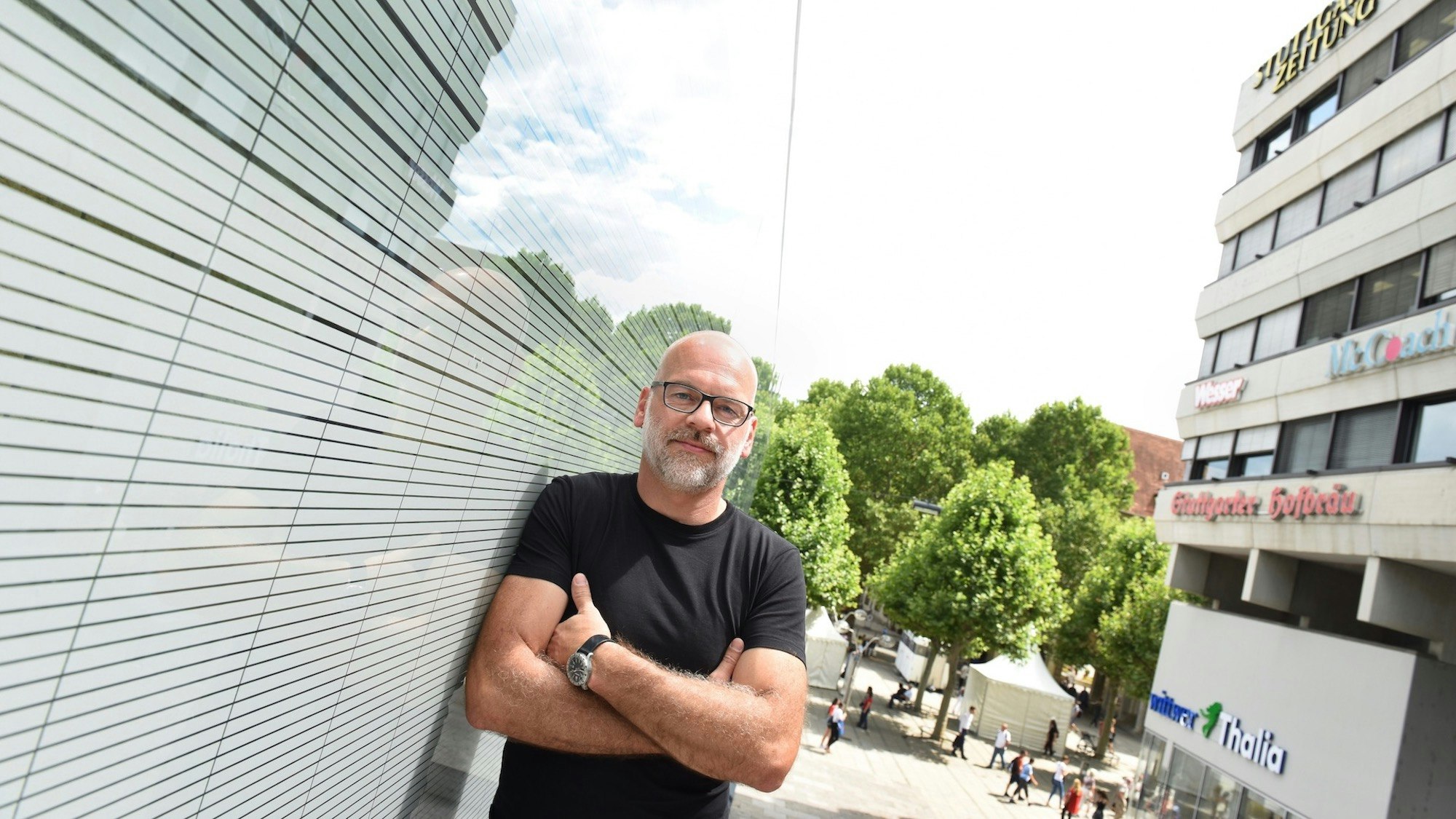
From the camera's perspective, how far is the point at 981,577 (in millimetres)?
29312

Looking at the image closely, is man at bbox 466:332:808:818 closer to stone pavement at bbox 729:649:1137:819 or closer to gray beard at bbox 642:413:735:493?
gray beard at bbox 642:413:735:493

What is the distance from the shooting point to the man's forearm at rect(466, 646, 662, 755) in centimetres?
230

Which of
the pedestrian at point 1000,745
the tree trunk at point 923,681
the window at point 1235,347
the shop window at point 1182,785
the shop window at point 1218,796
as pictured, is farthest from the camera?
the tree trunk at point 923,681

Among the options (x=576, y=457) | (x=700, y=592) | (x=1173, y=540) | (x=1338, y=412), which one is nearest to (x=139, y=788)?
(x=700, y=592)

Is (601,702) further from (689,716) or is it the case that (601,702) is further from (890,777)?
(890,777)

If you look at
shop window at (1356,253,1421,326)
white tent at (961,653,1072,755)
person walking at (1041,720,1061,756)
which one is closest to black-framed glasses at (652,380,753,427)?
shop window at (1356,253,1421,326)

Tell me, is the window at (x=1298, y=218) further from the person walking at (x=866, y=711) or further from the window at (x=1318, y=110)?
the person walking at (x=866, y=711)

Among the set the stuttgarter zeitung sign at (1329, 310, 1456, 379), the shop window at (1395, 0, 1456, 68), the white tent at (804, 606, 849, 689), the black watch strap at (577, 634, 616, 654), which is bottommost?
the white tent at (804, 606, 849, 689)

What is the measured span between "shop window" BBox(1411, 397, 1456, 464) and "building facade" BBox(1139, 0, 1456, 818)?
0.15ft

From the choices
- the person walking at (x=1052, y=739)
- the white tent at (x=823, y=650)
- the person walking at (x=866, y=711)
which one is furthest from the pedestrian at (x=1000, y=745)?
the white tent at (x=823, y=650)

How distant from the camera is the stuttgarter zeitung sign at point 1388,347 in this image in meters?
13.4

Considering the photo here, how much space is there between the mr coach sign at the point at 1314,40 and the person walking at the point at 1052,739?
20.2 m

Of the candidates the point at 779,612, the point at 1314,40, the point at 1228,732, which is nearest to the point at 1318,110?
the point at 1314,40

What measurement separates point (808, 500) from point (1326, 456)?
1398cm
